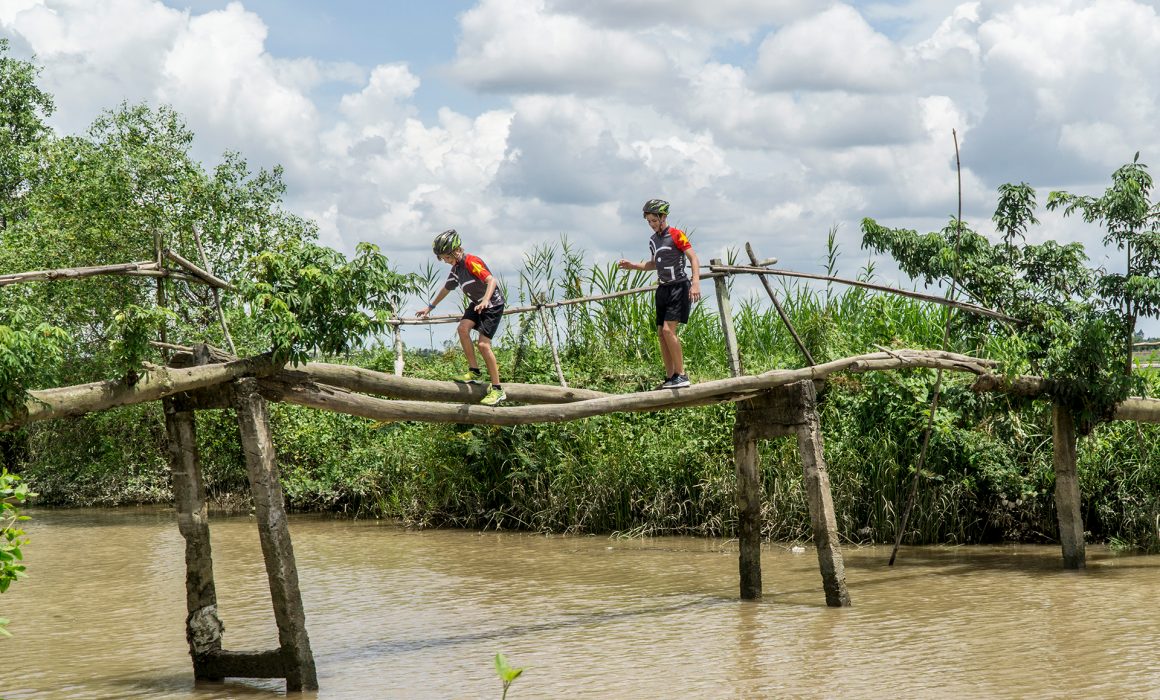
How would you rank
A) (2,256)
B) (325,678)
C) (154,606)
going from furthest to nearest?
(2,256)
(154,606)
(325,678)

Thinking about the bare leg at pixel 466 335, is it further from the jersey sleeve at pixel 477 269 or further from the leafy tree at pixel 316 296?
the leafy tree at pixel 316 296

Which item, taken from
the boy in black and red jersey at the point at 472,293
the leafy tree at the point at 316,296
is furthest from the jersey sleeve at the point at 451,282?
the leafy tree at the point at 316,296

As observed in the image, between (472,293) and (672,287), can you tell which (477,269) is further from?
(672,287)

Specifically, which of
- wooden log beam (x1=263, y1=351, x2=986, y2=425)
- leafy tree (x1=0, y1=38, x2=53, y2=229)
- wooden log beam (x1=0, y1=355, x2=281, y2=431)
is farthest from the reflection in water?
leafy tree (x1=0, y1=38, x2=53, y2=229)

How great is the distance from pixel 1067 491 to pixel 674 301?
5.14 meters

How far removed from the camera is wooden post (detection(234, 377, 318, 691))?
7605mm

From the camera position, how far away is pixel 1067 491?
1215cm

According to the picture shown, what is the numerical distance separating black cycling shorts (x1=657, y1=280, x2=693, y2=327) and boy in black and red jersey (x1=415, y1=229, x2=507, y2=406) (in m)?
1.30

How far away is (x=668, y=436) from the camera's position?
14.9 m

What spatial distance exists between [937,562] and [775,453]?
2310 mm

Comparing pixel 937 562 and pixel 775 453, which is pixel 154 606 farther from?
pixel 937 562

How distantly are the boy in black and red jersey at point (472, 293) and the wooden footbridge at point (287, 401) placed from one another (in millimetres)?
328

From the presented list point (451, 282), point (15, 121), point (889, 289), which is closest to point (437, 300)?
point (451, 282)

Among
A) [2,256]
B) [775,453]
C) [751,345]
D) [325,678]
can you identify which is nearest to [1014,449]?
[775,453]
